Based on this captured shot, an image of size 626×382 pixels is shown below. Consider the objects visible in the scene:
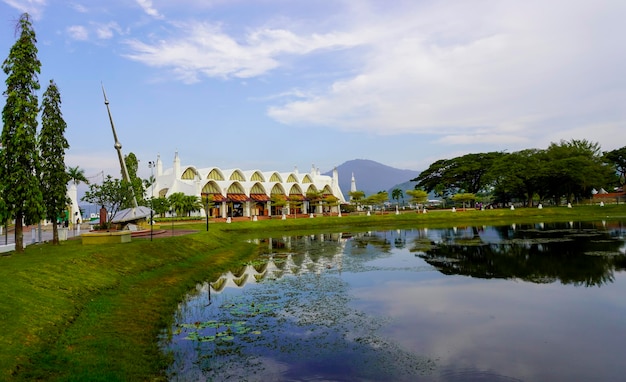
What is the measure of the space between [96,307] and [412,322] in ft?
33.3

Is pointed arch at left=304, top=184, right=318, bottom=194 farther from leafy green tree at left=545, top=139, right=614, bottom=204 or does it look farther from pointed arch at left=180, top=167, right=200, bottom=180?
leafy green tree at left=545, top=139, right=614, bottom=204

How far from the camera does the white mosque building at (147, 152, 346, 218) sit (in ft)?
233

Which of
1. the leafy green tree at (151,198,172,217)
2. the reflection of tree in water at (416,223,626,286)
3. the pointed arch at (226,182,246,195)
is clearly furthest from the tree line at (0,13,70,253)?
the pointed arch at (226,182,246,195)

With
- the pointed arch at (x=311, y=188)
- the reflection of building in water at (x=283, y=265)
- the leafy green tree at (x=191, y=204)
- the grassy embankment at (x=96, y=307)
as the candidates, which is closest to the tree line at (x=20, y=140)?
the grassy embankment at (x=96, y=307)

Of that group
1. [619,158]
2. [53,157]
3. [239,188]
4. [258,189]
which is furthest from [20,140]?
[619,158]

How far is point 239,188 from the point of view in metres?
77.4

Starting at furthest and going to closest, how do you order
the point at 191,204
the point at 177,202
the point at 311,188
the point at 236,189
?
the point at 311,188, the point at 236,189, the point at 191,204, the point at 177,202

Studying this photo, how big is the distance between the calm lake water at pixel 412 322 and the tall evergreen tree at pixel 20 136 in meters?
11.3

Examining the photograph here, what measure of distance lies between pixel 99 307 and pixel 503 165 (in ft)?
238

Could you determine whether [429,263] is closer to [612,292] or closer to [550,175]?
[612,292]

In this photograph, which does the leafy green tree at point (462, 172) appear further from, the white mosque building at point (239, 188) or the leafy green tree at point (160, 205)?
the leafy green tree at point (160, 205)

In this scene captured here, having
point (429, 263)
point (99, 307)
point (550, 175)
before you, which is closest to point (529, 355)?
point (99, 307)

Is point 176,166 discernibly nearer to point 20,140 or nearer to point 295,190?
point 295,190

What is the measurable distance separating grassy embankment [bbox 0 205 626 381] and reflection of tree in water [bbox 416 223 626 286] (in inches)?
533
